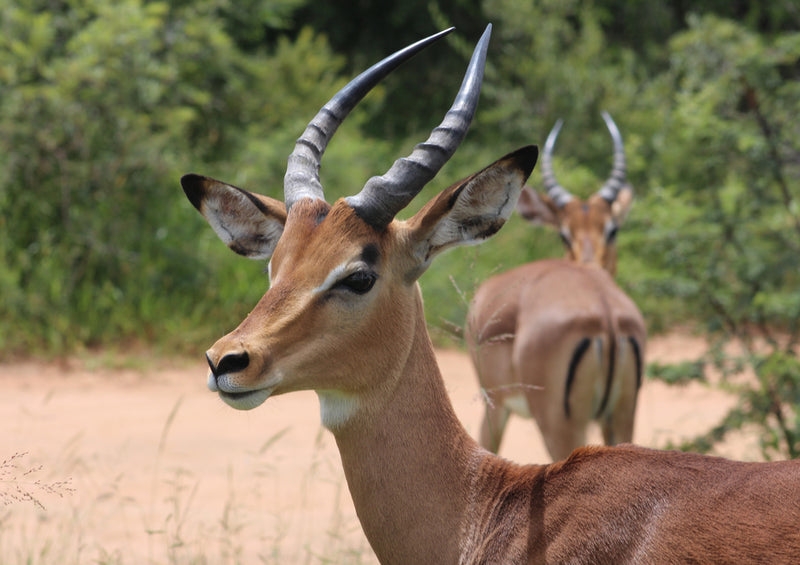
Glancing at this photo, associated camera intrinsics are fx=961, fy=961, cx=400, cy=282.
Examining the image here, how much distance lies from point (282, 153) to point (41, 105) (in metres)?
3.03

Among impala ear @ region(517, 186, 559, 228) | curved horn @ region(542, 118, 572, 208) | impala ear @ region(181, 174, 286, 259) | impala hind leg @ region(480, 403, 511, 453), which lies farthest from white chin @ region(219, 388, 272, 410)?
curved horn @ region(542, 118, 572, 208)

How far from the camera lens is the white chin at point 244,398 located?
2.64 metres

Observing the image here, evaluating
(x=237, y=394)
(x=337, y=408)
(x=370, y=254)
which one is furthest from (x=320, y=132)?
(x=237, y=394)

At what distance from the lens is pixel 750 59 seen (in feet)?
20.6

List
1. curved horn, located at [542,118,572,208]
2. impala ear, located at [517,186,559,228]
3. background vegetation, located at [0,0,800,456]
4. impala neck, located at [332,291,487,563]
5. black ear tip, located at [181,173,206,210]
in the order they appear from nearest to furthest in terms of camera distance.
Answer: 1. impala neck, located at [332,291,487,563]
2. black ear tip, located at [181,173,206,210]
3. background vegetation, located at [0,0,800,456]
4. impala ear, located at [517,186,559,228]
5. curved horn, located at [542,118,572,208]

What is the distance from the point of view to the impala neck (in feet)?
9.35

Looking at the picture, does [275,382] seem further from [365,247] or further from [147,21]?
[147,21]

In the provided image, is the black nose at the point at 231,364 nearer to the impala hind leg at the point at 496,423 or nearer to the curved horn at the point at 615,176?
the impala hind leg at the point at 496,423

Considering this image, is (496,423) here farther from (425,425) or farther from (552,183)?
(425,425)

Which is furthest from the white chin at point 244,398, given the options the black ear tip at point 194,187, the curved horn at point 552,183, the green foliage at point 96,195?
the green foliage at point 96,195

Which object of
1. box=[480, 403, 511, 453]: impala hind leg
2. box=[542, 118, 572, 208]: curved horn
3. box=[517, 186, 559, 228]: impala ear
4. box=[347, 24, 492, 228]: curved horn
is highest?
box=[542, 118, 572, 208]: curved horn

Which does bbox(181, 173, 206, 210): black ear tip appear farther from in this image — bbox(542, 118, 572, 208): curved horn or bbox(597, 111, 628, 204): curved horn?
bbox(597, 111, 628, 204): curved horn

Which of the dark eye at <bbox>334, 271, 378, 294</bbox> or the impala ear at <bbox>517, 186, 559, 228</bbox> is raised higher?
the impala ear at <bbox>517, 186, 559, 228</bbox>

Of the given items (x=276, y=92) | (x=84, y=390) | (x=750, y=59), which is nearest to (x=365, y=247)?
(x=750, y=59)
